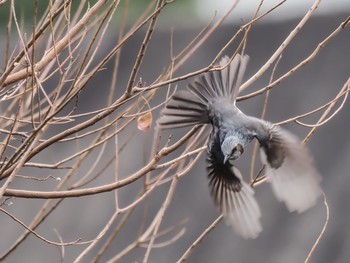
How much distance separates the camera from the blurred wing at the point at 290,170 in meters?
3.09

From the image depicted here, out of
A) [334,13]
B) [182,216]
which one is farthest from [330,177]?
[334,13]

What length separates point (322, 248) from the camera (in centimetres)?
596

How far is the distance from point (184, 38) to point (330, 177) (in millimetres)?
2765

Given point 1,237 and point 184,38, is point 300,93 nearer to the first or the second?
point 184,38

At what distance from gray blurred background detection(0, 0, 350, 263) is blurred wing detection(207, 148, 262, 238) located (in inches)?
94.9

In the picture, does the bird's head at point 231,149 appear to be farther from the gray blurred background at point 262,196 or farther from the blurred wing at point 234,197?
the gray blurred background at point 262,196

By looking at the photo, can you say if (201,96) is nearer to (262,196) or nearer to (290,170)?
(290,170)

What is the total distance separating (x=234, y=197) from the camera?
11.6 feet

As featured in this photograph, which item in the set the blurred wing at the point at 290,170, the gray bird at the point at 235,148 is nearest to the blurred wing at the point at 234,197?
the gray bird at the point at 235,148

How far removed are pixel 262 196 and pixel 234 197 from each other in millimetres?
2988

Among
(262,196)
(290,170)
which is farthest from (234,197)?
(262,196)

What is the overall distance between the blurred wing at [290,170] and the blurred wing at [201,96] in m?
0.24

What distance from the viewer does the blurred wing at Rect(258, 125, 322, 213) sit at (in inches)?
122

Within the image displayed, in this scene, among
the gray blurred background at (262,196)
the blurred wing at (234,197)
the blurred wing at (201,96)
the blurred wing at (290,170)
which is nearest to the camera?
the blurred wing at (290,170)
